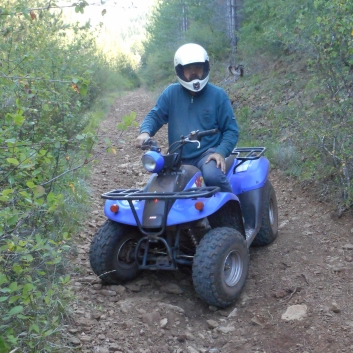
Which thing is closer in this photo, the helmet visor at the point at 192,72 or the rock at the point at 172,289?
the rock at the point at 172,289

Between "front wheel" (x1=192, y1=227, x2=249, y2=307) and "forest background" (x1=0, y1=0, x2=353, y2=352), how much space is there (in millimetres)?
1014

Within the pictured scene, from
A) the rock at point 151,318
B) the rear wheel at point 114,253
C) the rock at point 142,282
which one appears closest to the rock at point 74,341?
the rock at point 151,318

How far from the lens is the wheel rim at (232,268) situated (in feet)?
13.9

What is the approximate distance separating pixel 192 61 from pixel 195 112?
49 cm

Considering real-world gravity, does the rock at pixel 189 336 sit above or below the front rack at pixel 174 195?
below

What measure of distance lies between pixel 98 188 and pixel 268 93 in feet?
19.0

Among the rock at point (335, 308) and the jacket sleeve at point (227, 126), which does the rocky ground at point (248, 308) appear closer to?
the rock at point (335, 308)

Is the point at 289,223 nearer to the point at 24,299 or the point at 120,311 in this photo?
the point at 120,311

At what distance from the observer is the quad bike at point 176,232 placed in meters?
4.02

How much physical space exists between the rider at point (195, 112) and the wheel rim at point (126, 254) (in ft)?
2.88

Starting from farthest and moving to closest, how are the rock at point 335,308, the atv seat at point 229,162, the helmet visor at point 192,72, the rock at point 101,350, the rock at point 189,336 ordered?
1. the atv seat at point 229,162
2. the helmet visor at point 192,72
3. the rock at point 335,308
4. the rock at point 189,336
5. the rock at point 101,350

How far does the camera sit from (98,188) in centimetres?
768

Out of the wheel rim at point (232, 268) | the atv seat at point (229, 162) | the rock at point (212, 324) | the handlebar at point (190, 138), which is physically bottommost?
the rock at point (212, 324)

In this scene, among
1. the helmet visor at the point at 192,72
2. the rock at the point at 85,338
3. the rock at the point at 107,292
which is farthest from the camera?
the helmet visor at the point at 192,72
